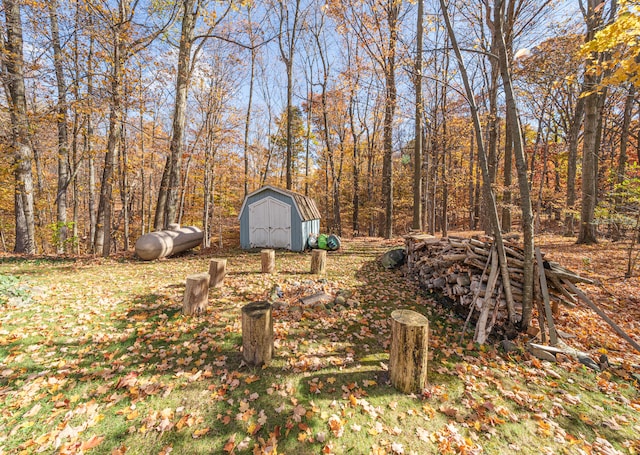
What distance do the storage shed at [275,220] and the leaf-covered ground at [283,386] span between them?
5673 mm

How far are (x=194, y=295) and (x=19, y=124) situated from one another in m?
8.75

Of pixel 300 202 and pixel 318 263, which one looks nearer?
pixel 318 263

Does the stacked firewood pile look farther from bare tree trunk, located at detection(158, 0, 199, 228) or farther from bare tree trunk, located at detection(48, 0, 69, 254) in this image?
bare tree trunk, located at detection(48, 0, 69, 254)

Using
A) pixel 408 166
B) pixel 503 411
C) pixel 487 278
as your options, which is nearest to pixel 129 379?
pixel 503 411

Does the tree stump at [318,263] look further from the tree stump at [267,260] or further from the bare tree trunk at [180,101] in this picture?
the bare tree trunk at [180,101]

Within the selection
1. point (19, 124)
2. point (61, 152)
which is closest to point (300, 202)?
point (19, 124)

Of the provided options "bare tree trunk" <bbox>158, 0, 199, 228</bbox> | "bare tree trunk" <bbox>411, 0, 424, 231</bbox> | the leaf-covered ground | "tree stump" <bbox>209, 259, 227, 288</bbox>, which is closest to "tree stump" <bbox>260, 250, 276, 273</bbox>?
"tree stump" <bbox>209, 259, 227, 288</bbox>

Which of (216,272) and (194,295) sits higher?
(216,272)

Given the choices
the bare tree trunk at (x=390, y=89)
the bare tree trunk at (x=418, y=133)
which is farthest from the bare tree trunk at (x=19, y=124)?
the bare tree trunk at (x=418, y=133)

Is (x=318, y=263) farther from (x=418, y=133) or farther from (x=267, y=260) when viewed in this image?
(x=418, y=133)

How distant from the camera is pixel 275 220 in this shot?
1152 cm

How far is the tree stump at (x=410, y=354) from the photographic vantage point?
3258 millimetres

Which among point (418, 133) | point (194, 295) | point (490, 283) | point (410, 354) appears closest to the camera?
point (410, 354)

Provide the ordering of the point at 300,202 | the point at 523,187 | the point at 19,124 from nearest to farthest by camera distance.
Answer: the point at 523,187, the point at 19,124, the point at 300,202
